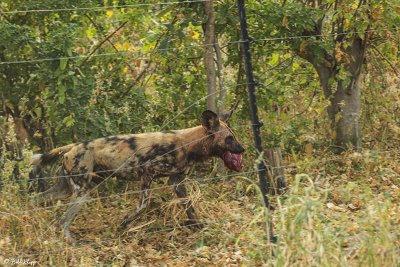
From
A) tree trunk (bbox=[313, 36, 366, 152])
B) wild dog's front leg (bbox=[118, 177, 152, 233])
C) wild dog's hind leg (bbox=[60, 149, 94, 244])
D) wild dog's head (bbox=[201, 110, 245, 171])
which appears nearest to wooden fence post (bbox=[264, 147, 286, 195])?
wild dog's head (bbox=[201, 110, 245, 171])

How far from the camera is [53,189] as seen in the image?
7.96 metres

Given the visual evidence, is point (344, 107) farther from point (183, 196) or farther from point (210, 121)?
point (183, 196)

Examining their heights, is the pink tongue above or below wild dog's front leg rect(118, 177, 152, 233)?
above

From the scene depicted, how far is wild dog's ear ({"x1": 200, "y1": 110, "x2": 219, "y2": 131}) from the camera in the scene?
7668mm

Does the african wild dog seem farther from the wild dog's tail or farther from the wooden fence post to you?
the wooden fence post

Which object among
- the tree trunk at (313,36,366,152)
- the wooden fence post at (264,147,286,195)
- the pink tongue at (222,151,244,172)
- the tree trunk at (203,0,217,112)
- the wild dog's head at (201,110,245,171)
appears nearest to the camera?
the wild dog's head at (201,110,245,171)

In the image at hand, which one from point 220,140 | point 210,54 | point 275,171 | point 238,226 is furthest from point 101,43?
point 238,226

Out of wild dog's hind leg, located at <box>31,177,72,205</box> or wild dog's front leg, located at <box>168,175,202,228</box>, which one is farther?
wild dog's hind leg, located at <box>31,177,72,205</box>

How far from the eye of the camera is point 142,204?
7594 mm

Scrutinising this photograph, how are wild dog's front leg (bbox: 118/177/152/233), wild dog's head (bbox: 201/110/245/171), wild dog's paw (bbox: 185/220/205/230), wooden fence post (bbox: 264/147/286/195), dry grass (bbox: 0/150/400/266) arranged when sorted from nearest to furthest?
dry grass (bbox: 0/150/400/266), wild dog's front leg (bbox: 118/177/152/233), wild dog's paw (bbox: 185/220/205/230), wild dog's head (bbox: 201/110/245/171), wooden fence post (bbox: 264/147/286/195)

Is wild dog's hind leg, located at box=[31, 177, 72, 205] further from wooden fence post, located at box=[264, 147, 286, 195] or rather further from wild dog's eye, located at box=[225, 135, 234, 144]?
wooden fence post, located at box=[264, 147, 286, 195]

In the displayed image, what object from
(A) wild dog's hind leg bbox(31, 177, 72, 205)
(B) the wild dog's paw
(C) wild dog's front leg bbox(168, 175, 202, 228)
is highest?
(A) wild dog's hind leg bbox(31, 177, 72, 205)

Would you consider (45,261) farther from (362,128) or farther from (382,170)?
(362,128)

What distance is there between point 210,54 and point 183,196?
77.1 inches
